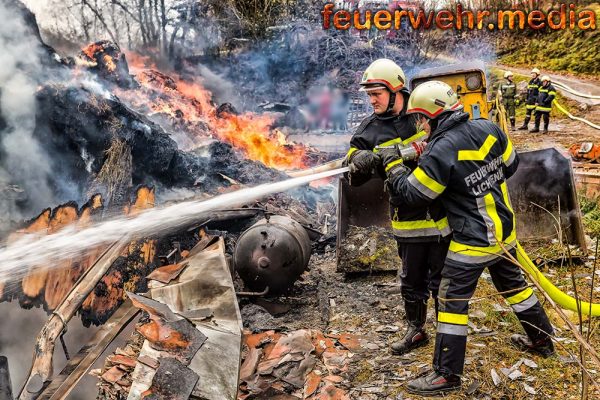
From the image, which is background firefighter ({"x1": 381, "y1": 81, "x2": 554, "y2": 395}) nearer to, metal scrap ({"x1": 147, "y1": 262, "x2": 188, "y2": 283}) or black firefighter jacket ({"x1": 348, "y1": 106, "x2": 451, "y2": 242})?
black firefighter jacket ({"x1": 348, "y1": 106, "x2": 451, "y2": 242})

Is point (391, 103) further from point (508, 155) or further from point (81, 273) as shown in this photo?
point (81, 273)

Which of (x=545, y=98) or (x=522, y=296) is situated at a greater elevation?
(x=545, y=98)

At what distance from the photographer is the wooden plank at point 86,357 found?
147 inches

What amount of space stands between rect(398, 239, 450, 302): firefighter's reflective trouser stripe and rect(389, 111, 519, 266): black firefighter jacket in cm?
47

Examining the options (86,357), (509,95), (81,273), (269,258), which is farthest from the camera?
(509,95)

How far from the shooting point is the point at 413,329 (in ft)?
13.3

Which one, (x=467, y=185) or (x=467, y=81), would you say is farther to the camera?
(x=467, y=81)

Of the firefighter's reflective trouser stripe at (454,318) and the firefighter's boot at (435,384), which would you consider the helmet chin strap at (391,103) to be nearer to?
the firefighter's reflective trouser stripe at (454,318)

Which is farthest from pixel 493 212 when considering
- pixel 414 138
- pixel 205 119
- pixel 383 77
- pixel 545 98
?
pixel 545 98

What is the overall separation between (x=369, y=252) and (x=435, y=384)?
116 inches

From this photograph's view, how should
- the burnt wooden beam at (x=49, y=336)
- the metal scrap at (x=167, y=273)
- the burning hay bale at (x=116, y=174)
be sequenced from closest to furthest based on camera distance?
the burnt wooden beam at (x=49, y=336) < the metal scrap at (x=167, y=273) < the burning hay bale at (x=116, y=174)

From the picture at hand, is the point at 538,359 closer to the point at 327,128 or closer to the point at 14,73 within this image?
the point at 14,73

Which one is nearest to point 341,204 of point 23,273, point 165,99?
point 23,273

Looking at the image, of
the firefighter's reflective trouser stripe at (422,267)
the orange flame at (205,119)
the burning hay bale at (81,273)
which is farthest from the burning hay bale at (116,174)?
the firefighter's reflective trouser stripe at (422,267)
